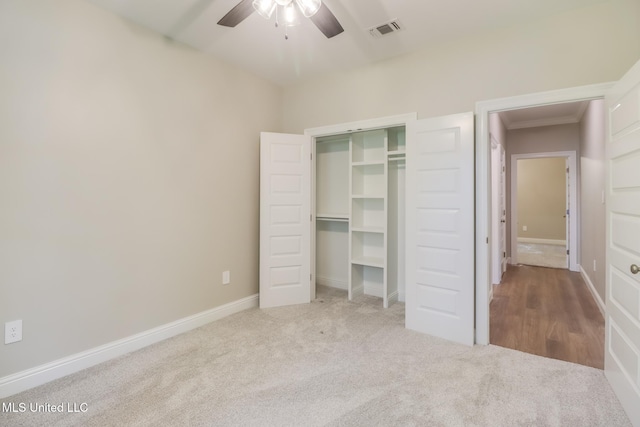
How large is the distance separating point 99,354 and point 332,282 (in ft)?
9.04

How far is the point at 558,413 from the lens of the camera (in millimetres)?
1795

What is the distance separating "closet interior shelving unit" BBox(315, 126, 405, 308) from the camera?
12.2 feet

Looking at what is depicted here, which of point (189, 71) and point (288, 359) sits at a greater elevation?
point (189, 71)

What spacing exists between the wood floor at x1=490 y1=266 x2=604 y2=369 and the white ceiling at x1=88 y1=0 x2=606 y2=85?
2.71 meters

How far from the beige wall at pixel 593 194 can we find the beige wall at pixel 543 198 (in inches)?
132

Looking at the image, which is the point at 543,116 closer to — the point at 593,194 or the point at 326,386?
the point at 593,194

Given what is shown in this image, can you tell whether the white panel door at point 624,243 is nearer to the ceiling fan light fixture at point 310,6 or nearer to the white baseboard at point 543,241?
the ceiling fan light fixture at point 310,6

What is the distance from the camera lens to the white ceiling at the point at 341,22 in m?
2.33

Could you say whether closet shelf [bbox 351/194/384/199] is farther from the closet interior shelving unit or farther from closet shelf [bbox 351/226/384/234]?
closet shelf [bbox 351/226/384/234]

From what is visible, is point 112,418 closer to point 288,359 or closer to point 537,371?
point 288,359

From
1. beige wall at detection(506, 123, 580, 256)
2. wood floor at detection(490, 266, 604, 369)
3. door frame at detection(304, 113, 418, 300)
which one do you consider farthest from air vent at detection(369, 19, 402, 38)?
beige wall at detection(506, 123, 580, 256)

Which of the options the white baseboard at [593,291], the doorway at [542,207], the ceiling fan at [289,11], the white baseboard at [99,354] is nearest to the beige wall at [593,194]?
the white baseboard at [593,291]

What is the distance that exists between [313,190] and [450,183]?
1.65m

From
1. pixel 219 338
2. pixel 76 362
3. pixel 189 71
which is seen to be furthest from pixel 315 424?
pixel 189 71
